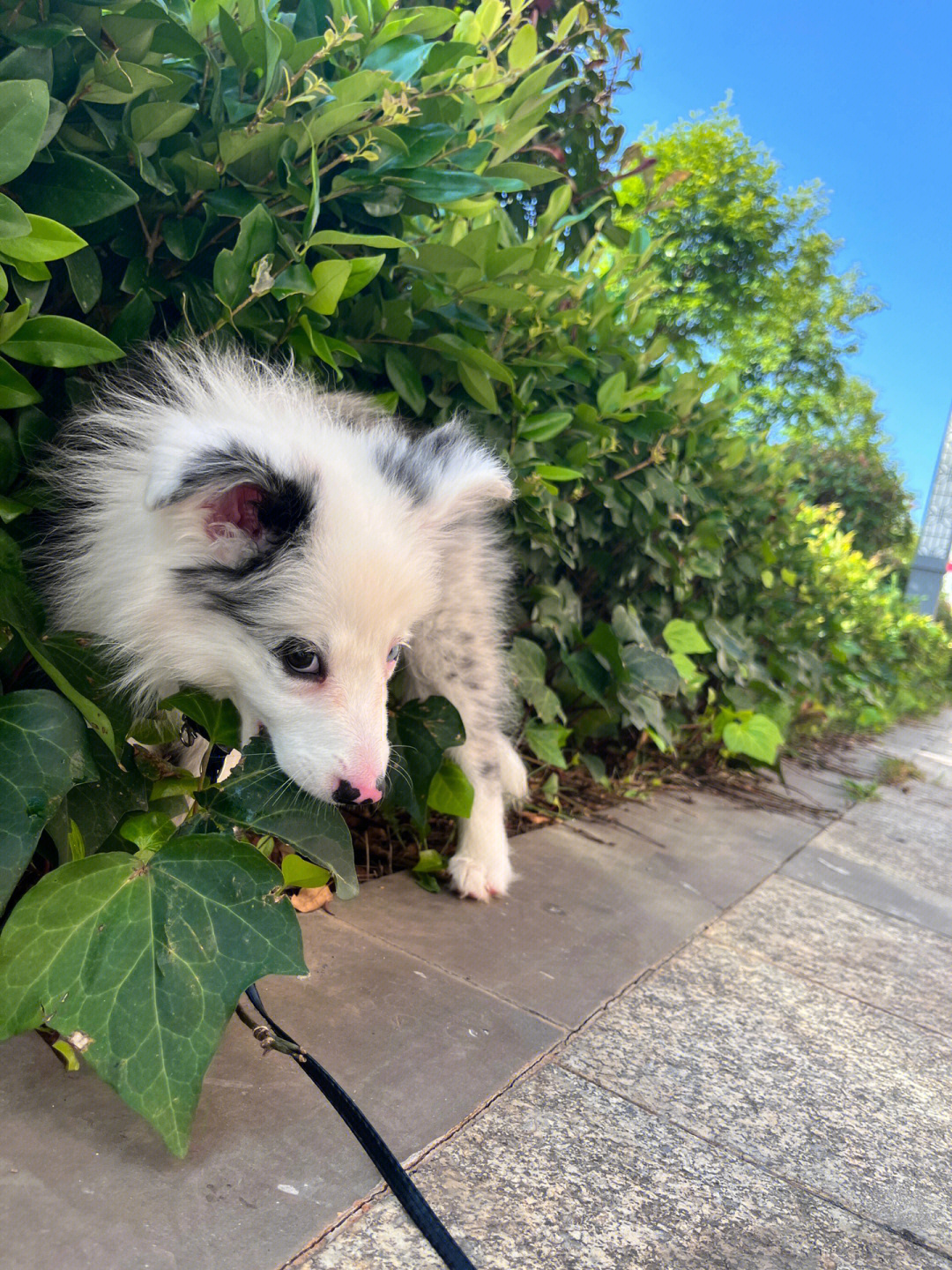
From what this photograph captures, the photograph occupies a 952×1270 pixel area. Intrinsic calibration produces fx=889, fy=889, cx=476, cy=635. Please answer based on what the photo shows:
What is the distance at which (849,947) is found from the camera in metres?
3.00

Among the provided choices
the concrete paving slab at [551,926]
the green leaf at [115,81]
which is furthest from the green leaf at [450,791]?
the green leaf at [115,81]

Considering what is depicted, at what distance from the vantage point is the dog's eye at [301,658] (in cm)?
194

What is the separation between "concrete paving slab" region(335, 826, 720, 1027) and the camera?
2262 millimetres

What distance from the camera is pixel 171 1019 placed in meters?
1.42

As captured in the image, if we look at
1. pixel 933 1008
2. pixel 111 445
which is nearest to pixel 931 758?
pixel 933 1008

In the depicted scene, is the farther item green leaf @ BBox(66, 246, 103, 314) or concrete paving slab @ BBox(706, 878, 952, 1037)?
concrete paving slab @ BBox(706, 878, 952, 1037)

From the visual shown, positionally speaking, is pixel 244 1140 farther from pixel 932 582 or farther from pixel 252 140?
pixel 932 582

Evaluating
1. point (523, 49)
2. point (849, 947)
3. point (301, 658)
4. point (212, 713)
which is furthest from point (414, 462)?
point (849, 947)

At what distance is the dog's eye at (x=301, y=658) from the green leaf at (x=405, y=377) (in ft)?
3.19

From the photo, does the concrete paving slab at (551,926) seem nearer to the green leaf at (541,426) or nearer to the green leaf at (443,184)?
the green leaf at (541,426)

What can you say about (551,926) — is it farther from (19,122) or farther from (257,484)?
(19,122)

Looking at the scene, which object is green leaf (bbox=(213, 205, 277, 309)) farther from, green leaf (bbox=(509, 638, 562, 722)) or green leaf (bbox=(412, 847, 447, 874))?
green leaf (bbox=(509, 638, 562, 722))

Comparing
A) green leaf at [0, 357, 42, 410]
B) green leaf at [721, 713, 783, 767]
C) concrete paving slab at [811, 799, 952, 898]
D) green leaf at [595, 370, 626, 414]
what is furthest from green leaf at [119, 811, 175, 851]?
green leaf at [721, 713, 783, 767]

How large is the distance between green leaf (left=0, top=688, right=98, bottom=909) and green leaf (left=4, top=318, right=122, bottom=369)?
62 cm
